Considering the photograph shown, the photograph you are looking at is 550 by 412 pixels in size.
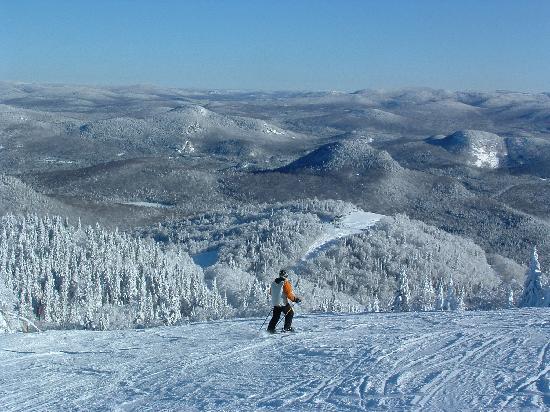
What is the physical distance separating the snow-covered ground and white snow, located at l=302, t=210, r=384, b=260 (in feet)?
198

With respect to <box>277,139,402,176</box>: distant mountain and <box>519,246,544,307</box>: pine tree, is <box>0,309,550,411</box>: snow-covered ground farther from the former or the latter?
<box>277,139,402,176</box>: distant mountain

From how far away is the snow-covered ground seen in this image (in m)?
12.0

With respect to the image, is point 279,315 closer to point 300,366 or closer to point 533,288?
point 300,366

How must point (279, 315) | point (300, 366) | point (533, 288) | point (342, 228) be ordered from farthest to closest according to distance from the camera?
point (342, 228) → point (533, 288) → point (279, 315) → point (300, 366)

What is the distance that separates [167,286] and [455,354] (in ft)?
126

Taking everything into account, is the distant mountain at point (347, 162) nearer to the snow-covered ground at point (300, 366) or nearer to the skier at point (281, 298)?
the snow-covered ground at point (300, 366)

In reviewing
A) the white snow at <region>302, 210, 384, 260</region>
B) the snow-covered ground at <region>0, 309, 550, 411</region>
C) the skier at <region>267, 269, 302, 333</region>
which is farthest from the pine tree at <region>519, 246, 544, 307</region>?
the white snow at <region>302, 210, 384, 260</region>

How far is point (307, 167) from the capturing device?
608 feet

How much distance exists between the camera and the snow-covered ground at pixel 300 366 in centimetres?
1198

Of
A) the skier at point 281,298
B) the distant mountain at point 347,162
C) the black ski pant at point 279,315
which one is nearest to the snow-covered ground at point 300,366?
the black ski pant at point 279,315

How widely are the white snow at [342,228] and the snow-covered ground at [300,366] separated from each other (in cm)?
6030

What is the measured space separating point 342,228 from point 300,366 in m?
74.4

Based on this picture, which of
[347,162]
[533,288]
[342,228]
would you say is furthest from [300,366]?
[347,162]

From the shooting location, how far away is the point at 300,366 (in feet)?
46.9
